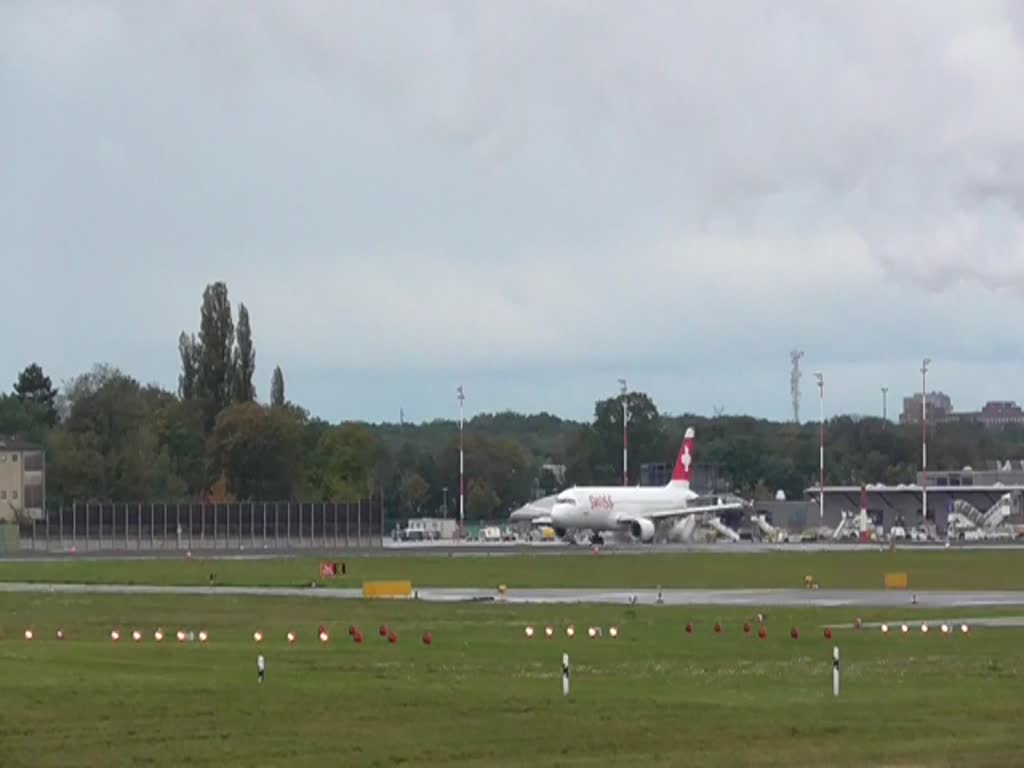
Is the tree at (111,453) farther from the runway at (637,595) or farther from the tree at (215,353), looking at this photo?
the runway at (637,595)

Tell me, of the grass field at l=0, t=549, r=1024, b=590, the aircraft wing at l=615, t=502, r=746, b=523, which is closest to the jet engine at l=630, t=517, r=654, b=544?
the aircraft wing at l=615, t=502, r=746, b=523

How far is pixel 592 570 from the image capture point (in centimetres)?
9950

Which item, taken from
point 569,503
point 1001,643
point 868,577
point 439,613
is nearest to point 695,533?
point 569,503

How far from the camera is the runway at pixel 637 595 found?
67.4 m

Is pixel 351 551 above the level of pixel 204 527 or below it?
below

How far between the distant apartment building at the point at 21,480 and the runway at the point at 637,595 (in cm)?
8956

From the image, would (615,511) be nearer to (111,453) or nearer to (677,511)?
(677,511)

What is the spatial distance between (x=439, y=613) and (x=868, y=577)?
35277 mm

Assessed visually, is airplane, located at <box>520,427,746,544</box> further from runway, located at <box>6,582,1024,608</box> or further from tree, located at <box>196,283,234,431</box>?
runway, located at <box>6,582,1024,608</box>

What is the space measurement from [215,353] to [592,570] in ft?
320

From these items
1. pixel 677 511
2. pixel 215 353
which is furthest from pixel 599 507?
pixel 215 353

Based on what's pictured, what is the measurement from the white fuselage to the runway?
7657cm

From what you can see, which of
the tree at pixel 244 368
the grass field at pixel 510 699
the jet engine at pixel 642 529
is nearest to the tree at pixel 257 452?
the tree at pixel 244 368

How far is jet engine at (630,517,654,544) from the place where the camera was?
518 feet
